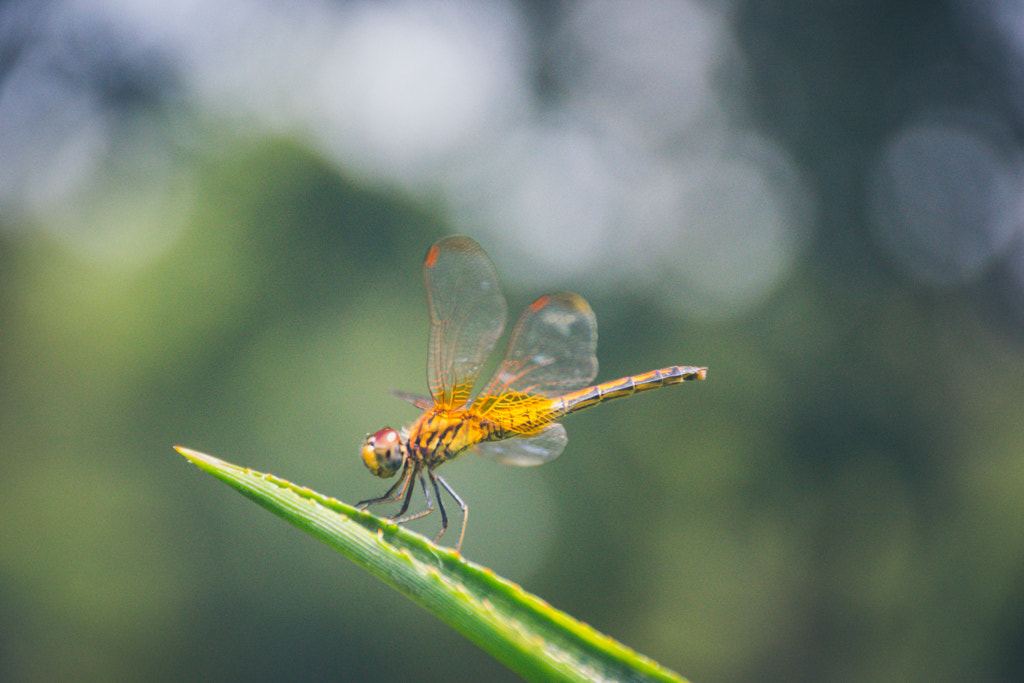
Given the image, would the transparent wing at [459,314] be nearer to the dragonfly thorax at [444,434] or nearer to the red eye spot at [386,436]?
the dragonfly thorax at [444,434]

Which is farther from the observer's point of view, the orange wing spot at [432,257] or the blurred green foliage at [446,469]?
the blurred green foliage at [446,469]

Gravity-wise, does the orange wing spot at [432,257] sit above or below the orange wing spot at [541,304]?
below

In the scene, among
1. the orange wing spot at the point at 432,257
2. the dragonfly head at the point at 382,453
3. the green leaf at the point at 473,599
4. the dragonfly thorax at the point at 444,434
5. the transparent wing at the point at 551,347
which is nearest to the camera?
the green leaf at the point at 473,599

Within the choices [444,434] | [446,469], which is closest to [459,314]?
[444,434]

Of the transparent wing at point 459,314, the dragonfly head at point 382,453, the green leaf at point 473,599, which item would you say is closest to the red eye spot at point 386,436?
the dragonfly head at point 382,453

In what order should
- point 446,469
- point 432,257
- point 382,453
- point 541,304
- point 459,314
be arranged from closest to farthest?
point 382,453, point 432,257, point 459,314, point 541,304, point 446,469

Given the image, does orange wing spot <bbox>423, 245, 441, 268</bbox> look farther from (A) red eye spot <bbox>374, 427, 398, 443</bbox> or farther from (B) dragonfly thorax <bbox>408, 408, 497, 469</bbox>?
(A) red eye spot <bbox>374, 427, 398, 443</bbox>

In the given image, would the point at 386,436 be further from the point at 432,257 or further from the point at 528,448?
the point at 432,257
